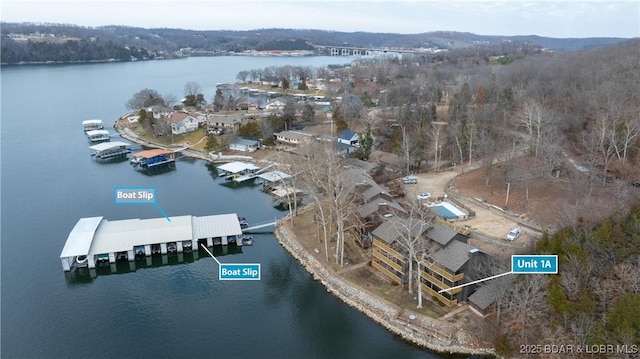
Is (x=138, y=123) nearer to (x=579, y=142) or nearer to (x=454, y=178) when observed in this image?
(x=454, y=178)

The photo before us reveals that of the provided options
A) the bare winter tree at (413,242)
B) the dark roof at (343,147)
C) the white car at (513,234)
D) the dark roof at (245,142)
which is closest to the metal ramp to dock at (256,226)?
the bare winter tree at (413,242)

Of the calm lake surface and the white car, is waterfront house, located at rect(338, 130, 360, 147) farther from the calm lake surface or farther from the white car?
the white car

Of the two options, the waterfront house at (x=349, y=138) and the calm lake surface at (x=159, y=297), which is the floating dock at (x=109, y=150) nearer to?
the calm lake surface at (x=159, y=297)

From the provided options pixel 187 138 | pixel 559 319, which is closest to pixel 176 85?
pixel 187 138

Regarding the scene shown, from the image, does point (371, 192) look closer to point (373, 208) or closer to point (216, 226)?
point (373, 208)

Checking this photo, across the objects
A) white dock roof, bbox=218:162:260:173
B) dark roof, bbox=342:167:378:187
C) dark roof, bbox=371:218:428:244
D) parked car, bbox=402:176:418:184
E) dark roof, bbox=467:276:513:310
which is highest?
dark roof, bbox=342:167:378:187

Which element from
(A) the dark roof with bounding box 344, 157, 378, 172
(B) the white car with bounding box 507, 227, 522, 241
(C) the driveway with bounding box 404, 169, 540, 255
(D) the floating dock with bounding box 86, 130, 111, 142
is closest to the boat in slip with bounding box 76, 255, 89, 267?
(C) the driveway with bounding box 404, 169, 540, 255
